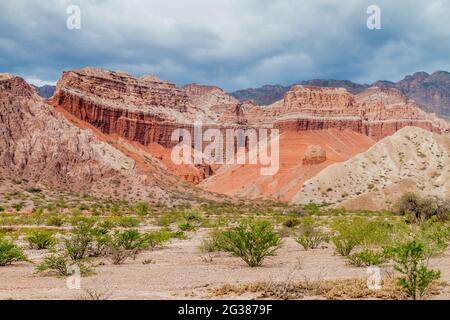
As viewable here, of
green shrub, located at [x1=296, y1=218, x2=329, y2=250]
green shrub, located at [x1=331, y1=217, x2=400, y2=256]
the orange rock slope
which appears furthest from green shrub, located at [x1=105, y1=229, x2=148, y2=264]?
the orange rock slope

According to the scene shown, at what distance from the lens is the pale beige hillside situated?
219 ft

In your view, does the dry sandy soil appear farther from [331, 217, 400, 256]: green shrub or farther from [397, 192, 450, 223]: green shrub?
[397, 192, 450, 223]: green shrub

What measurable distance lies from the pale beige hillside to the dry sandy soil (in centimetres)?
5121

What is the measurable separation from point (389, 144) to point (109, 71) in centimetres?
7791

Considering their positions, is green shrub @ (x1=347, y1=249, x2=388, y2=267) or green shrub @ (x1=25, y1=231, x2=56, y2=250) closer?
green shrub @ (x1=347, y1=249, x2=388, y2=267)

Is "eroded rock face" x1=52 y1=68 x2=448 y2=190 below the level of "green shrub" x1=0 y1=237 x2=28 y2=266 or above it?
A: above

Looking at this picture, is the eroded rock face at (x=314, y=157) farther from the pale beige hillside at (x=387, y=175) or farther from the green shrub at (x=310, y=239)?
the green shrub at (x=310, y=239)

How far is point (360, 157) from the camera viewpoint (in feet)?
276

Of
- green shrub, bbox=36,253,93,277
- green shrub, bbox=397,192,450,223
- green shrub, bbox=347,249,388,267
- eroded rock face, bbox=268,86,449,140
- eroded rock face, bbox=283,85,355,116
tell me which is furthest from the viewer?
eroded rock face, bbox=283,85,355,116

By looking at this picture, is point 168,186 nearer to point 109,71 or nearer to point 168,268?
point 109,71

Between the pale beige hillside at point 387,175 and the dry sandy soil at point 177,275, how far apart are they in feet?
168

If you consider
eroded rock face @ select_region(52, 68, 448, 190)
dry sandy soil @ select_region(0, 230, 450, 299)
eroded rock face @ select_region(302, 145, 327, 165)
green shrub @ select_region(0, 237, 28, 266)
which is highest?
eroded rock face @ select_region(52, 68, 448, 190)

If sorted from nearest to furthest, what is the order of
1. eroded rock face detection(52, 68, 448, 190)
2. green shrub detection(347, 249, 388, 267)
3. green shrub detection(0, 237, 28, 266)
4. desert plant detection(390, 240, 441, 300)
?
desert plant detection(390, 240, 441, 300) → green shrub detection(347, 249, 388, 267) → green shrub detection(0, 237, 28, 266) → eroded rock face detection(52, 68, 448, 190)
